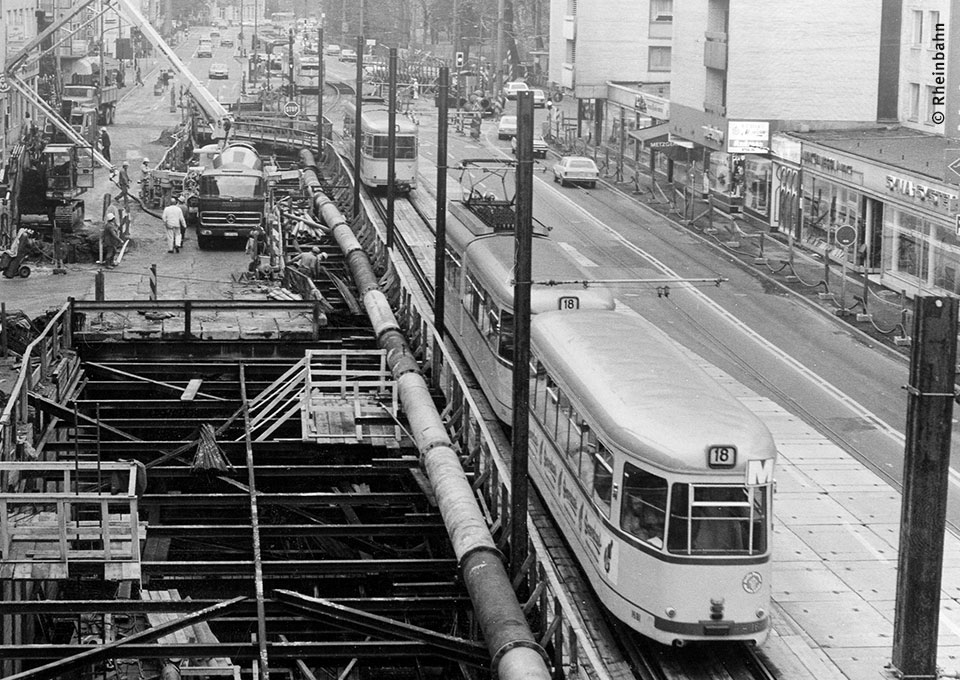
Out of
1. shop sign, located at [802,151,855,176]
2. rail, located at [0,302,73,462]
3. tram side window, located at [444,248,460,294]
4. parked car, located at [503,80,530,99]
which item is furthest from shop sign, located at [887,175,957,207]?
parked car, located at [503,80,530,99]

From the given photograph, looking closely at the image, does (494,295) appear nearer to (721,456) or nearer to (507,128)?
(721,456)

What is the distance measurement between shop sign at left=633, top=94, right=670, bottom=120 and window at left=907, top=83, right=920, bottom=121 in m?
18.5

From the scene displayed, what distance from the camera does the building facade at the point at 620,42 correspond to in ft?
299

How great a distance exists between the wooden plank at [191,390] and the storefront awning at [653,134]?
160 feet

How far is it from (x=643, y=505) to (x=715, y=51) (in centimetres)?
4784

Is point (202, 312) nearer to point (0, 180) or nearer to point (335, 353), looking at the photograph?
point (335, 353)

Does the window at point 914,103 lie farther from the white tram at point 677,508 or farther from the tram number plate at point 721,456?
the tram number plate at point 721,456

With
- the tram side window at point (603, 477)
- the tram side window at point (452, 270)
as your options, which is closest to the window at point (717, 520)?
the tram side window at point (603, 477)

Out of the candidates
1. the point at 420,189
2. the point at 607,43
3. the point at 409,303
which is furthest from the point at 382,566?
the point at 607,43

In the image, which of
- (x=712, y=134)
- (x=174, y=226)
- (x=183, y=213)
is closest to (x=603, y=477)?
(x=174, y=226)

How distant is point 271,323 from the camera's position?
31.1 m

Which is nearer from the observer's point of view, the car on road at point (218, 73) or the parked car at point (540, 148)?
the parked car at point (540, 148)

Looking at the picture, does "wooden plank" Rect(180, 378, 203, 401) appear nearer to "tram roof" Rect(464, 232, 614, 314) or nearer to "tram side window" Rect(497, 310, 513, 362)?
"tram side window" Rect(497, 310, 513, 362)

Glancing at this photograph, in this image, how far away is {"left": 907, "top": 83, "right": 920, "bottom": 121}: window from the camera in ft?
182
